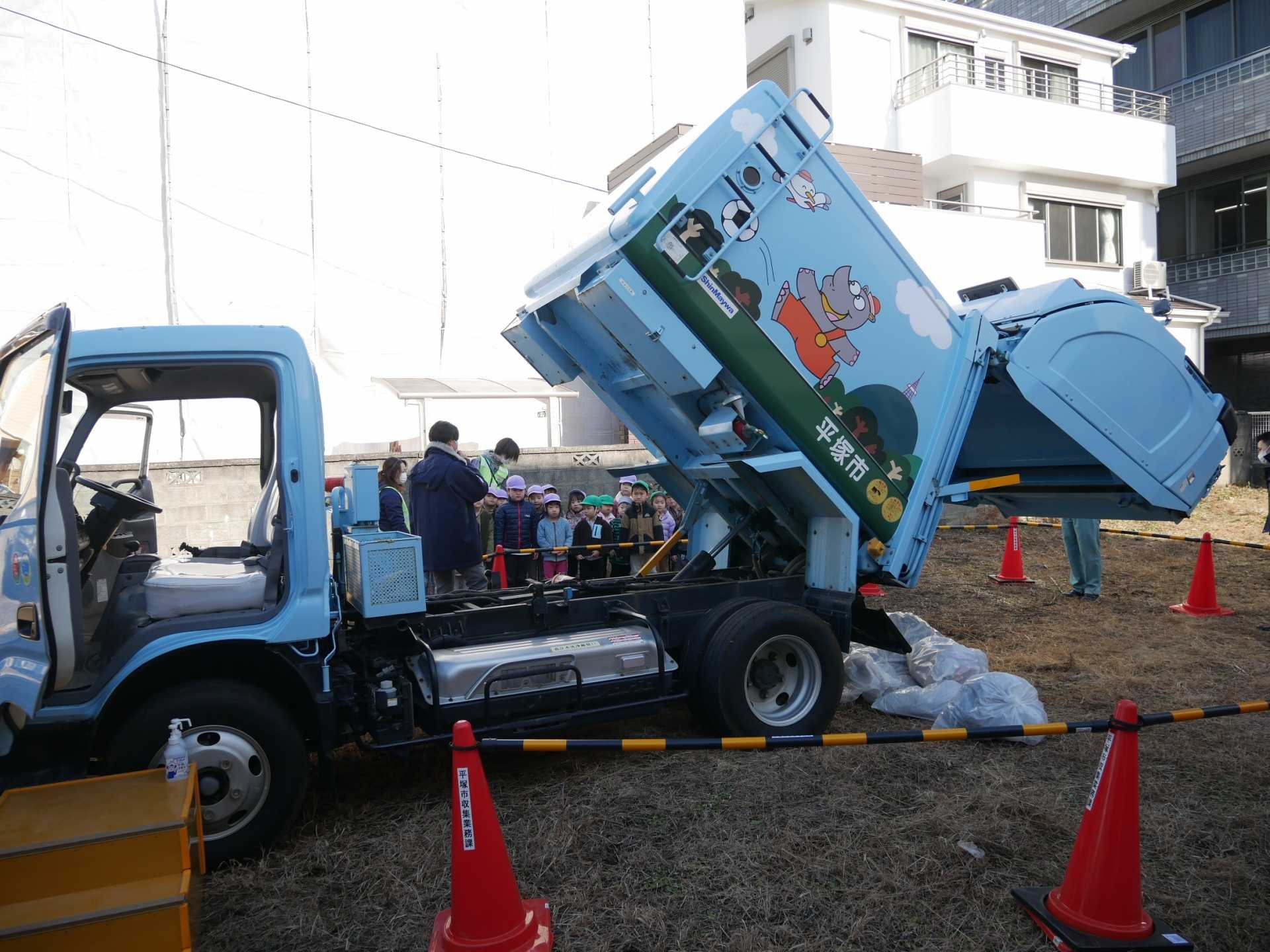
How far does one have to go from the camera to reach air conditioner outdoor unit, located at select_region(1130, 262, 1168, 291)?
67.6 feet

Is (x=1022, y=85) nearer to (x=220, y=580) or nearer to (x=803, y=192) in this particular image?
(x=803, y=192)

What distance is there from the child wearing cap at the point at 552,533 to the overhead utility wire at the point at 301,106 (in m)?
11.1

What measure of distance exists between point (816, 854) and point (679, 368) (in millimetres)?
2460

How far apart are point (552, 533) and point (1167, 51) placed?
2332 centimetres

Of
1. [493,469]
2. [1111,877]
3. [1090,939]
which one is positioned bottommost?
[1090,939]

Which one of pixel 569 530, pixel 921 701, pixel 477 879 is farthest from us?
pixel 569 530

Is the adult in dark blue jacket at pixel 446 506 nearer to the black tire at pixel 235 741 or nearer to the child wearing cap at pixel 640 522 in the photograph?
the child wearing cap at pixel 640 522

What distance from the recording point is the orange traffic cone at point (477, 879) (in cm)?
307

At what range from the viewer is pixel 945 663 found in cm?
595

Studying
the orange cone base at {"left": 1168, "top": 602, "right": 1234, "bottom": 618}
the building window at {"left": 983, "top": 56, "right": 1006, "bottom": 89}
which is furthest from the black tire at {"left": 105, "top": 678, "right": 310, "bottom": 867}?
the building window at {"left": 983, "top": 56, "right": 1006, "bottom": 89}

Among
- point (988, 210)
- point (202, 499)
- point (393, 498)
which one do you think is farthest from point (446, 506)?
point (988, 210)

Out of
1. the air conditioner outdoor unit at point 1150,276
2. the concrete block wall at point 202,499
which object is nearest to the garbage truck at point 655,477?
the concrete block wall at point 202,499

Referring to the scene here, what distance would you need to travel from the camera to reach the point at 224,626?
384 centimetres

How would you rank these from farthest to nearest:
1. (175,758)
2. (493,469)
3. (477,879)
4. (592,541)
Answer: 1. (493,469)
2. (592,541)
3. (175,758)
4. (477,879)
